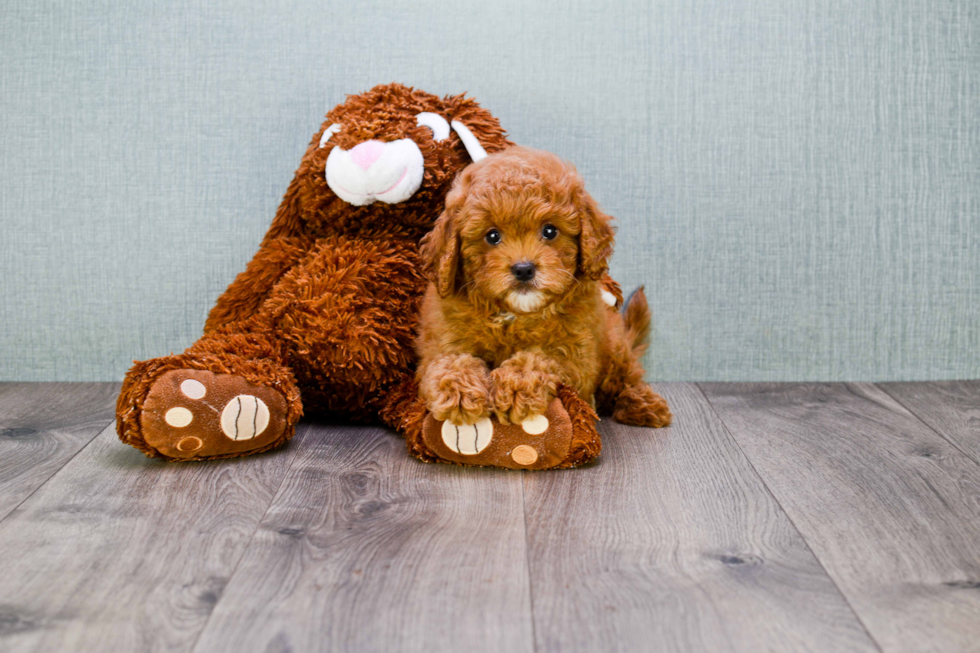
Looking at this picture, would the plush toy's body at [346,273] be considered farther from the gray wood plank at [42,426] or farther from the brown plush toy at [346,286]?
the gray wood plank at [42,426]

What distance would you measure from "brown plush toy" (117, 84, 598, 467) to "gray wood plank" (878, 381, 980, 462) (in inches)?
31.2

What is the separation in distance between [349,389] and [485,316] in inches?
14.9

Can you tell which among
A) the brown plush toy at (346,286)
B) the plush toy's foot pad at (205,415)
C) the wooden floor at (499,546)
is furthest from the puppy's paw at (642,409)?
the plush toy's foot pad at (205,415)

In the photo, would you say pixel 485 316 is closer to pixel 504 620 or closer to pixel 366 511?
pixel 366 511

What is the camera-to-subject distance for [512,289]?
1439mm

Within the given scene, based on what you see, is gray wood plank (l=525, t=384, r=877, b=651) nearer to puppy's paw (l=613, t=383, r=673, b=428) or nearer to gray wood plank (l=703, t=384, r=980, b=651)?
gray wood plank (l=703, t=384, r=980, b=651)

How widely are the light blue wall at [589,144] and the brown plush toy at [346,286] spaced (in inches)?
12.5

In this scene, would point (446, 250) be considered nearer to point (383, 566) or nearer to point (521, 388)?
point (521, 388)

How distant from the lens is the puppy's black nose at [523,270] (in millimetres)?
1414

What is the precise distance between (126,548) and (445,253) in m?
0.67

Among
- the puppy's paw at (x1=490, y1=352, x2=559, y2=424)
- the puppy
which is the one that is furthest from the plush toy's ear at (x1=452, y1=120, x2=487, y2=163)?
the puppy's paw at (x1=490, y1=352, x2=559, y2=424)

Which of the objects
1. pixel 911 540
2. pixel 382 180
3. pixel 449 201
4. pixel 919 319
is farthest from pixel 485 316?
pixel 919 319

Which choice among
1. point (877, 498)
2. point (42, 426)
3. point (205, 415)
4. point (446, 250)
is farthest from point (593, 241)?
point (42, 426)

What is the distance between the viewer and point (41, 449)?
5.41ft
